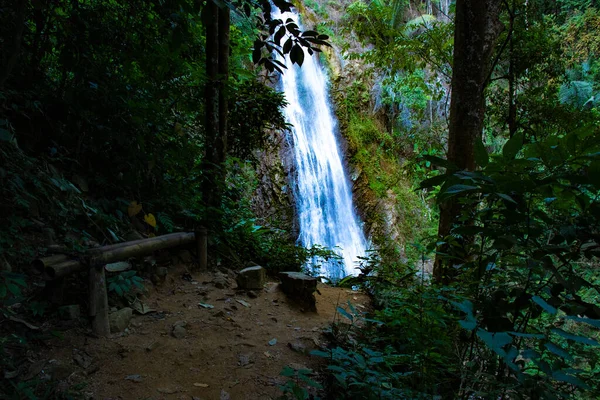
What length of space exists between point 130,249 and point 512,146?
284 centimetres

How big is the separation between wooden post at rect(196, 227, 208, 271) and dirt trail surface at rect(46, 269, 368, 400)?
1.17 feet

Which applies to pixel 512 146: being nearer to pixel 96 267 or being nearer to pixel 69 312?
pixel 96 267

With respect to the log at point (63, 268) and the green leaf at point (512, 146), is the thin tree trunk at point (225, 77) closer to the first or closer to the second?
the log at point (63, 268)

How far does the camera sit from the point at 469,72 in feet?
12.0

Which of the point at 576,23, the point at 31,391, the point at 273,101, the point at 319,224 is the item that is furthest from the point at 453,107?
the point at 576,23

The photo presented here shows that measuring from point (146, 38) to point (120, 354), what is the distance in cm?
250

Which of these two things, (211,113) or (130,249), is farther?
(211,113)

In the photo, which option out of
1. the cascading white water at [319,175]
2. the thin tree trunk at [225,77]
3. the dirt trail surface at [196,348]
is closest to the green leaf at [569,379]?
the dirt trail surface at [196,348]

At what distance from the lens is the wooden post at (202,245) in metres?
4.39

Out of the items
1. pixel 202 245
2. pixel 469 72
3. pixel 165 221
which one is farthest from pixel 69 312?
pixel 469 72

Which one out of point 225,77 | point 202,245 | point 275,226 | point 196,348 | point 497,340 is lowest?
point 196,348

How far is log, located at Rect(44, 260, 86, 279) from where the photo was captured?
7.68ft

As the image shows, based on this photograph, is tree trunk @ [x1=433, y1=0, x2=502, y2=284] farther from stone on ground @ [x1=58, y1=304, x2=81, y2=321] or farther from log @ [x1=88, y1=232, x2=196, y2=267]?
stone on ground @ [x1=58, y1=304, x2=81, y2=321]

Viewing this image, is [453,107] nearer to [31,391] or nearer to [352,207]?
[31,391]
